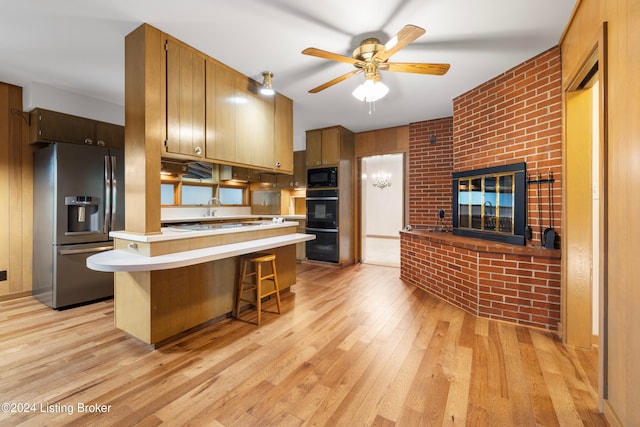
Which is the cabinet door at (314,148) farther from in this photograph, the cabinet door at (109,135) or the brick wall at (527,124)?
the cabinet door at (109,135)

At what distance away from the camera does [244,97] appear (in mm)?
2955

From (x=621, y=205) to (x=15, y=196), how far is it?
5.36 meters

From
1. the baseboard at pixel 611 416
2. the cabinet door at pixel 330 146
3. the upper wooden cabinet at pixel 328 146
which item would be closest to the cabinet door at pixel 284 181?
the upper wooden cabinet at pixel 328 146

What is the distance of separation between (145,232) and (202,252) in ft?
1.42

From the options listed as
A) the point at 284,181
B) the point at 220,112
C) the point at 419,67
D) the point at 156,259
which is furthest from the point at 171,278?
the point at 284,181

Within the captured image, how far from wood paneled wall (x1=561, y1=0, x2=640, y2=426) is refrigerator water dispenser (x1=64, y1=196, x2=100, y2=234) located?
4.39 m

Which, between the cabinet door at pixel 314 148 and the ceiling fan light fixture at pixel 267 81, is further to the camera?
the cabinet door at pixel 314 148

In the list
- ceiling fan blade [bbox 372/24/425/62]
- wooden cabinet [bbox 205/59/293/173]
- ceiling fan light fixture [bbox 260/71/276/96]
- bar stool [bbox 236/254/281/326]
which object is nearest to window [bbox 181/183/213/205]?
wooden cabinet [bbox 205/59/293/173]

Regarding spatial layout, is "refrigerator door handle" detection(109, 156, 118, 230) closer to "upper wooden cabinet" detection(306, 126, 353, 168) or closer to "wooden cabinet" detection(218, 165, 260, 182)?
"wooden cabinet" detection(218, 165, 260, 182)

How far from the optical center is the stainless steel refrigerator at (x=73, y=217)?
2912 mm

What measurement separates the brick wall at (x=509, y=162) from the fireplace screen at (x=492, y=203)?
9 cm

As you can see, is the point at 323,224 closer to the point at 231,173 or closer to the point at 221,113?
the point at 231,173

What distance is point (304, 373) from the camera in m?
1.83

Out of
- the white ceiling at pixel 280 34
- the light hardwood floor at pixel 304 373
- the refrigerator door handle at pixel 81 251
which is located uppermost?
the white ceiling at pixel 280 34
